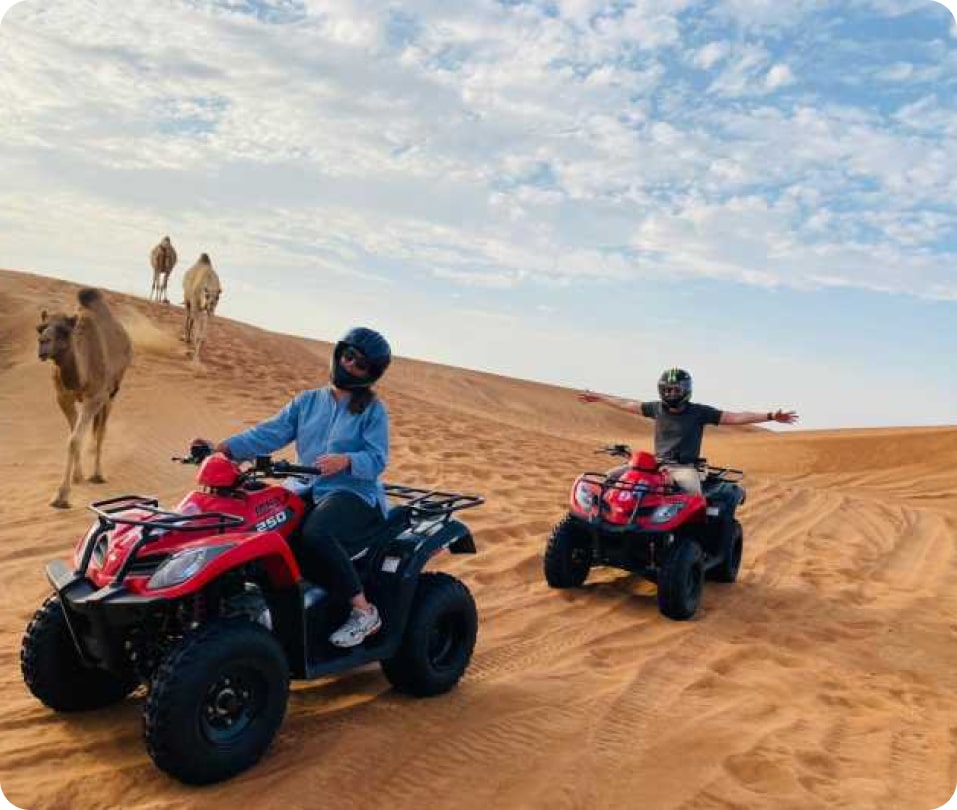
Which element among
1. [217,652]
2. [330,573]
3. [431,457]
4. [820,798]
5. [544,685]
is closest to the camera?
[217,652]

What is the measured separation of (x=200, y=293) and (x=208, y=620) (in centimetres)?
1773

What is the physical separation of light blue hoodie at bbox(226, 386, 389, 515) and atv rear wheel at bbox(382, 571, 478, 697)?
1.94 ft

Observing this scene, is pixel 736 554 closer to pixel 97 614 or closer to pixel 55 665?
pixel 55 665

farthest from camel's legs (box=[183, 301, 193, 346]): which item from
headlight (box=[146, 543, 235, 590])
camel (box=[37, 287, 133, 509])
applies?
headlight (box=[146, 543, 235, 590])

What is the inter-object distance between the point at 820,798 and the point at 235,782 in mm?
2719

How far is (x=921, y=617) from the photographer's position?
345 inches

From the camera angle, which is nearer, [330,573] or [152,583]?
[152,583]

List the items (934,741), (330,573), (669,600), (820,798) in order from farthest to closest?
(669,600)
(934,741)
(330,573)
(820,798)

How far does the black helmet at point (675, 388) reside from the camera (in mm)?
9062

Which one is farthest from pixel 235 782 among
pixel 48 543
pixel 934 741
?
pixel 48 543

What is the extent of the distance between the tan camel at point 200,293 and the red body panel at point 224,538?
55.8 feet

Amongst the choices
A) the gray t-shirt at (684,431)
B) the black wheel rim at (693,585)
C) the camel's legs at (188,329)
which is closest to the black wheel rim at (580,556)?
the black wheel rim at (693,585)

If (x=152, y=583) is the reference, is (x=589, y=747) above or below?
below

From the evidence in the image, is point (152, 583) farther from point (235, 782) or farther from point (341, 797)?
point (341, 797)
